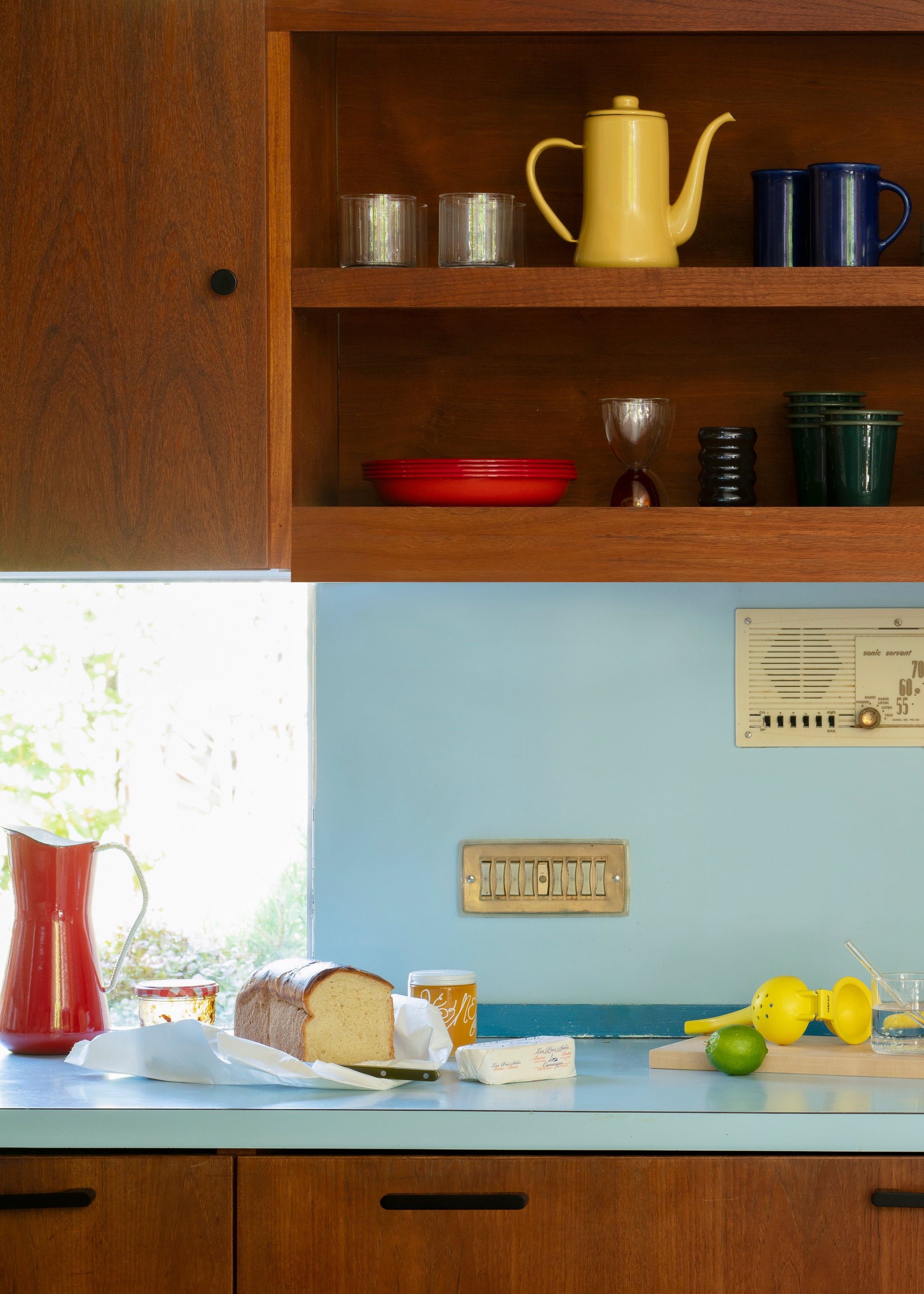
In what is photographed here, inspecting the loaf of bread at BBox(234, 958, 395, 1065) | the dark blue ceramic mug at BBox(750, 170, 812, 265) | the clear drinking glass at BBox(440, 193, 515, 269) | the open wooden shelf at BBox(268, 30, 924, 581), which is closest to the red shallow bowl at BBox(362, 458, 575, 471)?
the open wooden shelf at BBox(268, 30, 924, 581)

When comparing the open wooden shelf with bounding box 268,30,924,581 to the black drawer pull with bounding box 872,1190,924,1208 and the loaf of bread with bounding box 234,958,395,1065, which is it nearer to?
the loaf of bread with bounding box 234,958,395,1065

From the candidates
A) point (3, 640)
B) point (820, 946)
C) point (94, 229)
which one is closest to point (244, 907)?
point (3, 640)

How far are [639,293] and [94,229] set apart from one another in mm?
662

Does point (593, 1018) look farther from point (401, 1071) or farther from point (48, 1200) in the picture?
point (48, 1200)

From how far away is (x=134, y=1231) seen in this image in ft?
4.76

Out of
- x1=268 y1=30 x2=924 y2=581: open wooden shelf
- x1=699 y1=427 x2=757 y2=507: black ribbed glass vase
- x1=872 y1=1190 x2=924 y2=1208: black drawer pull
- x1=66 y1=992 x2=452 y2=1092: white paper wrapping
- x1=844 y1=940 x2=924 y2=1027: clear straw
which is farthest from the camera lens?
x1=268 y1=30 x2=924 y2=581: open wooden shelf

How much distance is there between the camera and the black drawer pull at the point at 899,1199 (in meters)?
1.43

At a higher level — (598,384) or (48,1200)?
(598,384)

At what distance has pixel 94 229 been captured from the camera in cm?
163

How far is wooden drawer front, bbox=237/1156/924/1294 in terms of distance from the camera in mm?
1438

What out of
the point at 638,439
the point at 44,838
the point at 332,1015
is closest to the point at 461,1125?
the point at 332,1015

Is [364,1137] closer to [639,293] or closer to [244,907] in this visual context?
[244,907]

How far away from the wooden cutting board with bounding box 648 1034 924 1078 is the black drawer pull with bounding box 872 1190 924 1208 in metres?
0.21

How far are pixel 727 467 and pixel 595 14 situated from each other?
577 mm
